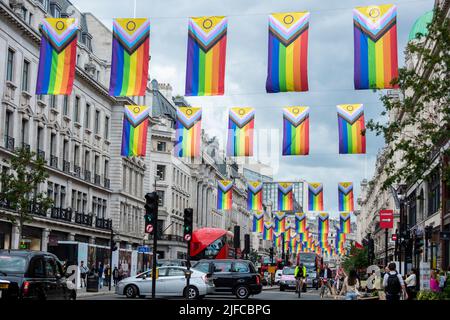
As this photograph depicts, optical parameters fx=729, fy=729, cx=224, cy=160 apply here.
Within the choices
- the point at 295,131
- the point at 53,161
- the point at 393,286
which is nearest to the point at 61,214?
the point at 53,161

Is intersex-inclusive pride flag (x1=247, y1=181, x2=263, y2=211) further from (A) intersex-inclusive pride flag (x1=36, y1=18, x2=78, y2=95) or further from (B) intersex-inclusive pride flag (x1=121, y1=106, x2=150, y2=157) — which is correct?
(A) intersex-inclusive pride flag (x1=36, y1=18, x2=78, y2=95)

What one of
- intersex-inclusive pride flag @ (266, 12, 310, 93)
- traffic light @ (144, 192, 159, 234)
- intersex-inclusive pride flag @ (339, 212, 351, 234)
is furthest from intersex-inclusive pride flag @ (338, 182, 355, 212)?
intersex-inclusive pride flag @ (266, 12, 310, 93)

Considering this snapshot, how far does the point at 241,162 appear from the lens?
563 feet

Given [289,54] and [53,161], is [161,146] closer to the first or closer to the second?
[53,161]

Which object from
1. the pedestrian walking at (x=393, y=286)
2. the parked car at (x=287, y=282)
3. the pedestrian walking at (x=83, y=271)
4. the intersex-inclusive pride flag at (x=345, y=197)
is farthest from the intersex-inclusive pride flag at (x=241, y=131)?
the intersex-inclusive pride flag at (x=345, y=197)

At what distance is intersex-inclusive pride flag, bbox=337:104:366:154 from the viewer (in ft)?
95.5

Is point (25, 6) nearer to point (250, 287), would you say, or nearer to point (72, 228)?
point (72, 228)

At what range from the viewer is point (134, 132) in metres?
34.5

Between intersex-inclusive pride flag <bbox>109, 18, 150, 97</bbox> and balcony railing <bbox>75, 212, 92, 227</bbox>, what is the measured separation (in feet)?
126

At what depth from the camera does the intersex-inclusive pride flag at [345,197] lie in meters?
52.0

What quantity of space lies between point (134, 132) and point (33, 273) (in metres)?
19.8
